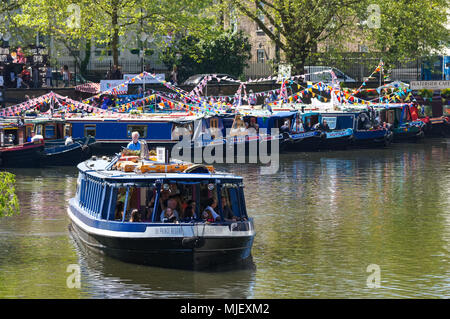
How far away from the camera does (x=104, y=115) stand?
2153 inches

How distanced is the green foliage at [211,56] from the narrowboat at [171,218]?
1783 inches

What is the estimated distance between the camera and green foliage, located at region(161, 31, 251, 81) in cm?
7162

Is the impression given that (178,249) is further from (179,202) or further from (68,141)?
(68,141)

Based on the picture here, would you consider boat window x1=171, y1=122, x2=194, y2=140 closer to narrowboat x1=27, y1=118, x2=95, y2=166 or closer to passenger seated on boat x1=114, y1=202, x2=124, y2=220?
narrowboat x1=27, y1=118, x2=95, y2=166

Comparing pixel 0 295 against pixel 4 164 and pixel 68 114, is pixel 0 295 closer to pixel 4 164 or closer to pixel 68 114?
pixel 4 164

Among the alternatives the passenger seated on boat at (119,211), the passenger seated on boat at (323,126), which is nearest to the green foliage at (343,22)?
the passenger seated on boat at (323,126)

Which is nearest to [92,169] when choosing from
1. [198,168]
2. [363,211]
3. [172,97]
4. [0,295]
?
[198,168]

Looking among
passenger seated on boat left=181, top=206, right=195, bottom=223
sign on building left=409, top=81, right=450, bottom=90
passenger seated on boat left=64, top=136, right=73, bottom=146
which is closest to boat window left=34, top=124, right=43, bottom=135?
passenger seated on boat left=64, top=136, right=73, bottom=146

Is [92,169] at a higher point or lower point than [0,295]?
higher

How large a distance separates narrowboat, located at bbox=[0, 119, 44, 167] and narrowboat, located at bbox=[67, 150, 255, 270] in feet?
71.0

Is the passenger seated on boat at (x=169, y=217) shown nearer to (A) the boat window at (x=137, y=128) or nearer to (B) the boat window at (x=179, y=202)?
(B) the boat window at (x=179, y=202)
